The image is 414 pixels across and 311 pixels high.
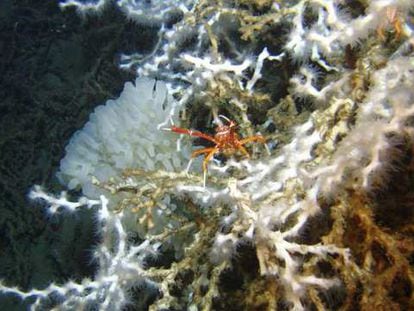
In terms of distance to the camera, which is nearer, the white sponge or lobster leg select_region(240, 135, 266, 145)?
lobster leg select_region(240, 135, 266, 145)

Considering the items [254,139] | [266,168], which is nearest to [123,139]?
[254,139]

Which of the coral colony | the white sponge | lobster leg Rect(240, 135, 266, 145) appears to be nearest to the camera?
the coral colony

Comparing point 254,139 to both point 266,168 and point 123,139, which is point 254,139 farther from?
point 123,139

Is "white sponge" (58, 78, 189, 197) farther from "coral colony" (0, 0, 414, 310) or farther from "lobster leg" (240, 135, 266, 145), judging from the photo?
"lobster leg" (240, 135, 266, 145)

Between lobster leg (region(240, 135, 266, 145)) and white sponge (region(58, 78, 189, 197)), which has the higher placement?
lobster leg (region(240, 135, 266, 145))

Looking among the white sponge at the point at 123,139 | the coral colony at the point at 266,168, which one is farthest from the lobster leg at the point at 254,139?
the white sponge at the point at 123,139

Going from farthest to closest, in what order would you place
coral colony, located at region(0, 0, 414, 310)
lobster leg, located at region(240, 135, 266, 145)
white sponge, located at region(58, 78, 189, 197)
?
white sponge, located at region(58, 78, 189, 197), lobster leg, located at region(240, 135, 266, 145), coral colony, located at region(0, 0, 414, 310)

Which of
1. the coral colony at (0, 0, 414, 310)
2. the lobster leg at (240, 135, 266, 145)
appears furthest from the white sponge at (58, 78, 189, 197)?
the lobster leg at (240, 135, 266, 145)

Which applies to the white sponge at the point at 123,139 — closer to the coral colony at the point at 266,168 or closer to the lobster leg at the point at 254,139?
the coral colony at the point at 266,168

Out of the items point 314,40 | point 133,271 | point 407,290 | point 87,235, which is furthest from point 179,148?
point 407,290

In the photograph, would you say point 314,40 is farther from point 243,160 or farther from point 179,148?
point 179,148
